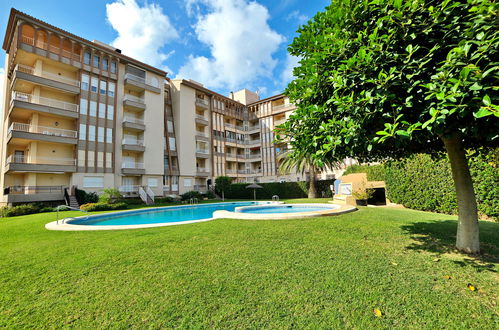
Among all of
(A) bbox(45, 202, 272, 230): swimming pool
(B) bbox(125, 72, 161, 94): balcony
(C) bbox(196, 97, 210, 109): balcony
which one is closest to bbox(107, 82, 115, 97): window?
(B) bbox(125, 72, 161, 94): balcony

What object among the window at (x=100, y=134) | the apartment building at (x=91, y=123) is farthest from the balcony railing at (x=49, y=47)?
the window at (x=100, y=134)

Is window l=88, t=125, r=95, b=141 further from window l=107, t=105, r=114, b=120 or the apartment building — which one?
window l=107, t=105, r=114, b=120

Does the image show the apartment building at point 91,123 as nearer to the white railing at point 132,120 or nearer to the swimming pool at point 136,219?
the white railing at point 132,120

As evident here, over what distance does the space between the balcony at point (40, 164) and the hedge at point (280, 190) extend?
18.1 meters

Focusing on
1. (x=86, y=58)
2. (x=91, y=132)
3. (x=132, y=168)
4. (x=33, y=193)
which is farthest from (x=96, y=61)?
(x=33, y=193)

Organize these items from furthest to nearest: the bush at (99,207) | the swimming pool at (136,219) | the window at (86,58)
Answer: the window at (86,58), the bush at (99,207), the swimming pool at (136,219)

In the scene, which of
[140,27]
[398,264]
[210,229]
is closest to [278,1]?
[140,27]

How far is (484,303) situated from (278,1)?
612 inches

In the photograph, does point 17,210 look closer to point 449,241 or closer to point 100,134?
point 100,134

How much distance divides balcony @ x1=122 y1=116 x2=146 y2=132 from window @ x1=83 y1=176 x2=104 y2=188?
6.45 meters

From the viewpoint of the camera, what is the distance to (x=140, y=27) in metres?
10.7

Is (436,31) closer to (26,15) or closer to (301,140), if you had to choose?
(301,140)

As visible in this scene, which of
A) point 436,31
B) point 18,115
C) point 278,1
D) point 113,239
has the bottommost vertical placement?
point 113,239

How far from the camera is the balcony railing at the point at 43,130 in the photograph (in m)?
19.7
